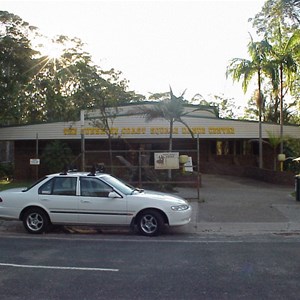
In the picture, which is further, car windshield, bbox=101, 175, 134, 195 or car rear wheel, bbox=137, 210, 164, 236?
car windshield, bbox=101, 175, 134, 195

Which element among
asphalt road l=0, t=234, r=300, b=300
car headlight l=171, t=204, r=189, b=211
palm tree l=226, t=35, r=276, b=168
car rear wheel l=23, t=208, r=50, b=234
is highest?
palm tree l=226, t=35, r=276, b=168

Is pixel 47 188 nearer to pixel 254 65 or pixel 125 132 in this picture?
pixel 125 132

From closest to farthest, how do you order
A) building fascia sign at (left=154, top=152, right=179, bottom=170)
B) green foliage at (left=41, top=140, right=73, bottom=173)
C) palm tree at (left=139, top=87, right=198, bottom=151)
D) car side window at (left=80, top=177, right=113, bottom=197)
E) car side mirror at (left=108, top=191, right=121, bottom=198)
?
car side mirror at (left=108, top=191, right=121, bottom=198) < car side window at (left=80, top=177, right=113, bottom=197) < building fascia sign at (left=154, top=152, right=179, bottom=170) < palm tree at (left=139, top=87, right=198, bottom=151) < green foliage at (left=41, top=140, right=73, bottom=173)

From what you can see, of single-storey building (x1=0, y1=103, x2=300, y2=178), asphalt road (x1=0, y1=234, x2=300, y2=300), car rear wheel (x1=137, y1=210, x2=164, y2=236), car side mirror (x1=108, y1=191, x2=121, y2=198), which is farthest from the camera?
single-storey building (x1=0, y1=103, x2=300, y2=178)

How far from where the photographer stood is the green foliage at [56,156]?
25.0 m

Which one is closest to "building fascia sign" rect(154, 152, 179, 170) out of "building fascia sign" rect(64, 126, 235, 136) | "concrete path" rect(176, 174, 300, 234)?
"concrete path" rect(176, 174, 300, 234)

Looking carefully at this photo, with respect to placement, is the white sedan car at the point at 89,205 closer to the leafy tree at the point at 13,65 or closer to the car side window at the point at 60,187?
the car side window at the point at 60,187

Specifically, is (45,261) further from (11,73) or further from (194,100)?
(194,100)

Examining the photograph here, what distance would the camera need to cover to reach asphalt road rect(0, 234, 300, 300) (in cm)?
565

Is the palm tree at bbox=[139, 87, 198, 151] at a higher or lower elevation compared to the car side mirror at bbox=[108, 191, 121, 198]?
higher

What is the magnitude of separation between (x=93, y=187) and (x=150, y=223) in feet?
5.31

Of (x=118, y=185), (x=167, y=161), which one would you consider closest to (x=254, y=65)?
(x=167, y=161)

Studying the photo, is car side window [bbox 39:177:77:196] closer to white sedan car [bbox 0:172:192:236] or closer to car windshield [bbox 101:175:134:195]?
white sedan car [bbox 0:172:192:236]

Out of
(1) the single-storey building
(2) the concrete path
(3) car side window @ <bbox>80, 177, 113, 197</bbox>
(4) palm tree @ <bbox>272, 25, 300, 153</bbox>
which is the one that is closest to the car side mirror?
(3) car side window @ <bbox>80, 177, 113, 197</bbox>
